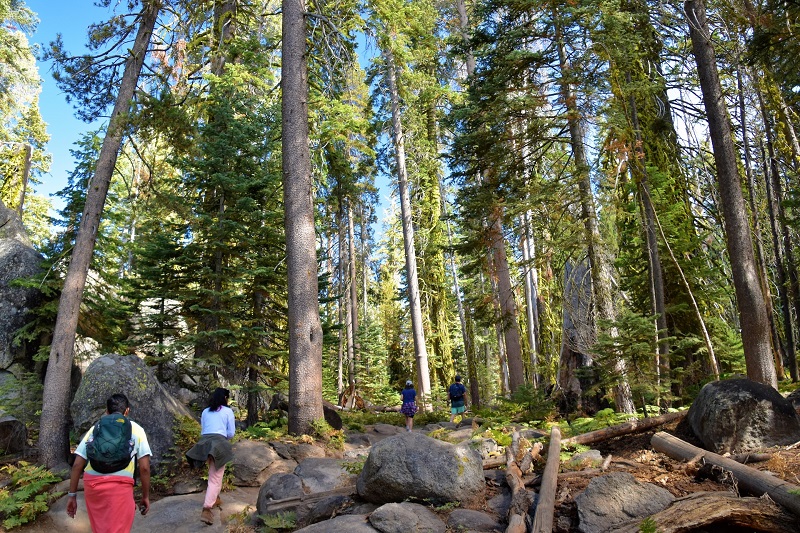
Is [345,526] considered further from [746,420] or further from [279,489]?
[746,420]

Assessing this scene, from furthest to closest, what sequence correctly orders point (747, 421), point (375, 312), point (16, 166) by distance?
point (375, 312)
point (16, 166)
point (747, 421)

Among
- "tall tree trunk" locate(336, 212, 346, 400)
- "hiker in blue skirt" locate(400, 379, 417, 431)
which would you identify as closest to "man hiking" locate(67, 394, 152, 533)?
"hiker in blue skirt" locate(400, 379, 417, 431)

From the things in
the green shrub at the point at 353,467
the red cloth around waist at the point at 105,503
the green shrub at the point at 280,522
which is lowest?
the green shrub at the point at 280,522

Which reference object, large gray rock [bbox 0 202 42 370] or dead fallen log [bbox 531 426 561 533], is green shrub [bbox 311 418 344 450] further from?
large gray rock [bbox 0 202 42 370]

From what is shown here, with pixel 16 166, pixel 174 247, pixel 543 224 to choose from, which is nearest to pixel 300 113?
pixel 174 247

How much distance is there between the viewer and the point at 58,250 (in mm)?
13359

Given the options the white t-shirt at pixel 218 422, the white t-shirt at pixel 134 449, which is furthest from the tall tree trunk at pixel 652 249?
the white t-shirt at pixel 134 449

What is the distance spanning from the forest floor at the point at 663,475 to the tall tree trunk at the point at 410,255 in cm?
1105

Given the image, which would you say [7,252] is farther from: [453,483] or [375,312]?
[375,312]

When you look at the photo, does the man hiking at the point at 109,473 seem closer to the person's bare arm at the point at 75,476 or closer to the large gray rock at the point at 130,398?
the person's bare arm at the point at 75,476

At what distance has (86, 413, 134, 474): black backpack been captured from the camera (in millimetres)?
4836

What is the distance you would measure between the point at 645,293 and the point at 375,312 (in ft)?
113

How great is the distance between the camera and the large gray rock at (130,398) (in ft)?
29.2

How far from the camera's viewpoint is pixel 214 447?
6.93 metres
